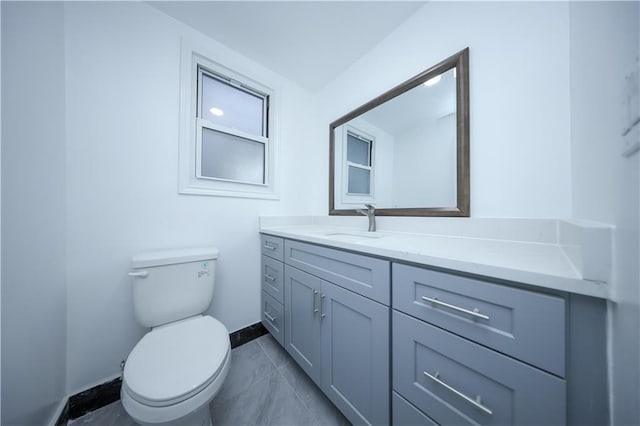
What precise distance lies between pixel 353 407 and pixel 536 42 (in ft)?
5.73

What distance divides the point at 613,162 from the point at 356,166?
1202 mm

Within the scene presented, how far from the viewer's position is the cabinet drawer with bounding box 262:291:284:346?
1.31 m

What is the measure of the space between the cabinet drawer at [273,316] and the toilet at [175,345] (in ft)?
1.38

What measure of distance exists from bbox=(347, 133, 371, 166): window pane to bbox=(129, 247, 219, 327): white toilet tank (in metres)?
1.23

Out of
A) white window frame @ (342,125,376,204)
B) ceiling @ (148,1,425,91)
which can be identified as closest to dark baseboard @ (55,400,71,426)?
white window frame @ (342,125,376,204)

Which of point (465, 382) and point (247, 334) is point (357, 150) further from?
point (247, 334)

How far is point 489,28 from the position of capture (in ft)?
3.01

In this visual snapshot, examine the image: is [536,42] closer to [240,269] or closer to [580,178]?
[580,178]

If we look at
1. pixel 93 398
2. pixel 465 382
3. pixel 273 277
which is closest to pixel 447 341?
pixel 465 382

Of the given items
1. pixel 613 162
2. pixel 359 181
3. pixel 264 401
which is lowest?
pixel 264 401

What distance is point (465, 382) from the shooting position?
1.77ft

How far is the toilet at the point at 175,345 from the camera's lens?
65cm

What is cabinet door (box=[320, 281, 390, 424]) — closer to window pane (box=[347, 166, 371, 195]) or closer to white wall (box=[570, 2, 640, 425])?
white wall (box=[570, 2, 640, 425])

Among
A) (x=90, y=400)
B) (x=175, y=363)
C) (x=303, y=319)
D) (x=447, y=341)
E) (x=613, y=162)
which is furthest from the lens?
(x=303, y=319)
